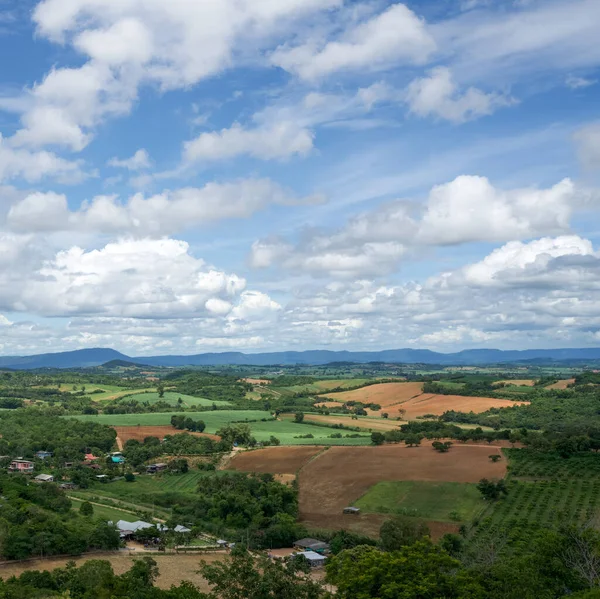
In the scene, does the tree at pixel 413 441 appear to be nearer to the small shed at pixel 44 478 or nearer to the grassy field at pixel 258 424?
the grassy field at pixel 258 424

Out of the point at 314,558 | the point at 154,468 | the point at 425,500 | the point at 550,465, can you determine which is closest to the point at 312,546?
the point at 314,558

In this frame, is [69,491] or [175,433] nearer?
[69,491]

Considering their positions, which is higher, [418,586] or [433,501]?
[418,586]

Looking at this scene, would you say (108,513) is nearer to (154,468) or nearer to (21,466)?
(154,468)

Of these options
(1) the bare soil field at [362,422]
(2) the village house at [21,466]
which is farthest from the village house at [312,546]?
(1) the bare soil field at [362,422]

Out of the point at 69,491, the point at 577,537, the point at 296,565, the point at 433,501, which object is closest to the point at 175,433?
the point at 69,491

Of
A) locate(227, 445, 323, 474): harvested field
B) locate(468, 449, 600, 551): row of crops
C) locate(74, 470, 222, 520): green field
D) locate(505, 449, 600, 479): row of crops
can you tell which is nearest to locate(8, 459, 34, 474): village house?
locate(74, 470, 222, 520): green field

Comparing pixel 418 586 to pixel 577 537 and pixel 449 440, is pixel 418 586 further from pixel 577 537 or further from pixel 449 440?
pixel 449 440

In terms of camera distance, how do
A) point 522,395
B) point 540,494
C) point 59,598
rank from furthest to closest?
1. point 522,395
2. point 540,494
3. point 59,598

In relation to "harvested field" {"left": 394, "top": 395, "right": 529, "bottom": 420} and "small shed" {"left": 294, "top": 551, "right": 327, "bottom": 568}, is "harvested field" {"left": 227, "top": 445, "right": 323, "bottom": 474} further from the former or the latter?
"harvested field" {"left": 394, "top": 395, "right": 529, "bottom": 420}
